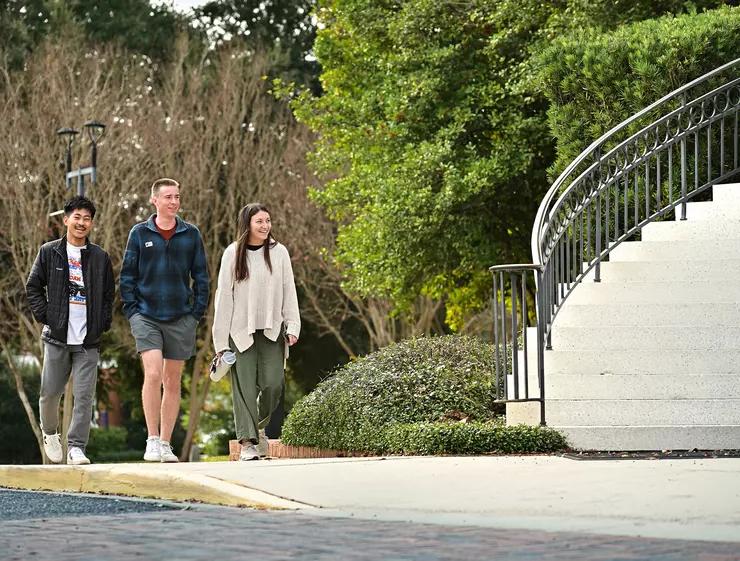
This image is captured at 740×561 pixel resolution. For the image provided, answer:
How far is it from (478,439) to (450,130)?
1158 cm

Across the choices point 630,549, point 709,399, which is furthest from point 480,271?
point 630,549

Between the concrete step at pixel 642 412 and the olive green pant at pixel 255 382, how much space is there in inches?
92.1

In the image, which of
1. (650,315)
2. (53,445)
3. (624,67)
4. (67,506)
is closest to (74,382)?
(53,445)

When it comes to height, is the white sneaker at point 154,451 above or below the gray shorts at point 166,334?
below

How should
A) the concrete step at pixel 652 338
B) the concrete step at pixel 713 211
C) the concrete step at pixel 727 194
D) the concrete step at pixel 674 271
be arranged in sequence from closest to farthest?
the concrete step at pixel 652 338 < the concrete step at pixel 674 271 < the concrete step at pixel 713 211 < the concrete step at pixel 727 194

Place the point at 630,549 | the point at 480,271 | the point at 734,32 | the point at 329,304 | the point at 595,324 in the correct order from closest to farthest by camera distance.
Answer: the point at 630,549 < the point at 595,324 < the point at 734,32 < the point at 480,271 < the point at 329,304

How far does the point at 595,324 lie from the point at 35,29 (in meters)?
27.9

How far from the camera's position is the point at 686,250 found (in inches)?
520

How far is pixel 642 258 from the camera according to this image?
13.3m

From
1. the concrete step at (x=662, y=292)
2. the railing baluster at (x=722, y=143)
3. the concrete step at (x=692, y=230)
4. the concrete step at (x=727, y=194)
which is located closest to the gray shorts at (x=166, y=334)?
the concrete step at (x=662, y=292)

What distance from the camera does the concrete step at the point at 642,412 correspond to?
11.5 meters

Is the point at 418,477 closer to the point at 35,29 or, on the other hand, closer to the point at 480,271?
the point at 480,271

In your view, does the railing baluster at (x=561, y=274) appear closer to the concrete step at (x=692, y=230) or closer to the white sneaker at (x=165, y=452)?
the concrete step at (x=692, y=230)

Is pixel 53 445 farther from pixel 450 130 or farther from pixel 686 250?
pixel 450 130
